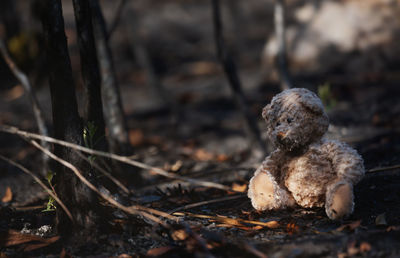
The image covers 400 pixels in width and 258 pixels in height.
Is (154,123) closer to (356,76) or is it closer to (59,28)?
(356,76)

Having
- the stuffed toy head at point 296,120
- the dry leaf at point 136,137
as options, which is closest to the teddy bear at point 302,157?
the stuffed toy head at point 296,120

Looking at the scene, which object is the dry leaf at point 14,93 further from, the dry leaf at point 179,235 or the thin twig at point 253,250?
the thin twig at point 253,250

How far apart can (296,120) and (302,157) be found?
0.19 metres

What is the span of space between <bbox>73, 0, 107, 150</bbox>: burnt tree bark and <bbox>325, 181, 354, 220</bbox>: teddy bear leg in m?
1.22

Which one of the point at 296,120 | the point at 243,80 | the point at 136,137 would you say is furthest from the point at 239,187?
the point at 243,80

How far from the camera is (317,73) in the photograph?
20.5ft

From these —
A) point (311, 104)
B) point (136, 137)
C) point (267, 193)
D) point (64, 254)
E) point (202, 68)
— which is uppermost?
point (202, 68)

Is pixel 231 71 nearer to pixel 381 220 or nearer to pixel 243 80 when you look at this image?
pixel 381 220

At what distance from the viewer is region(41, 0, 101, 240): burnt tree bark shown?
192cm

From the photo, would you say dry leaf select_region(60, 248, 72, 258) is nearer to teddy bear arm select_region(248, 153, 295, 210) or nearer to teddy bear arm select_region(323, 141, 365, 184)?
teddy bear arm select_region(248, 153, 295, 210)

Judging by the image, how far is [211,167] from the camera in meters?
3.73

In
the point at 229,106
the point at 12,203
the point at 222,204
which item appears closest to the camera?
the point at 222,204

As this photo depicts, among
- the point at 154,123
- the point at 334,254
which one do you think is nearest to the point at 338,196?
the point at 334,254

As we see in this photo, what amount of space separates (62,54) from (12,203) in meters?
1.27
